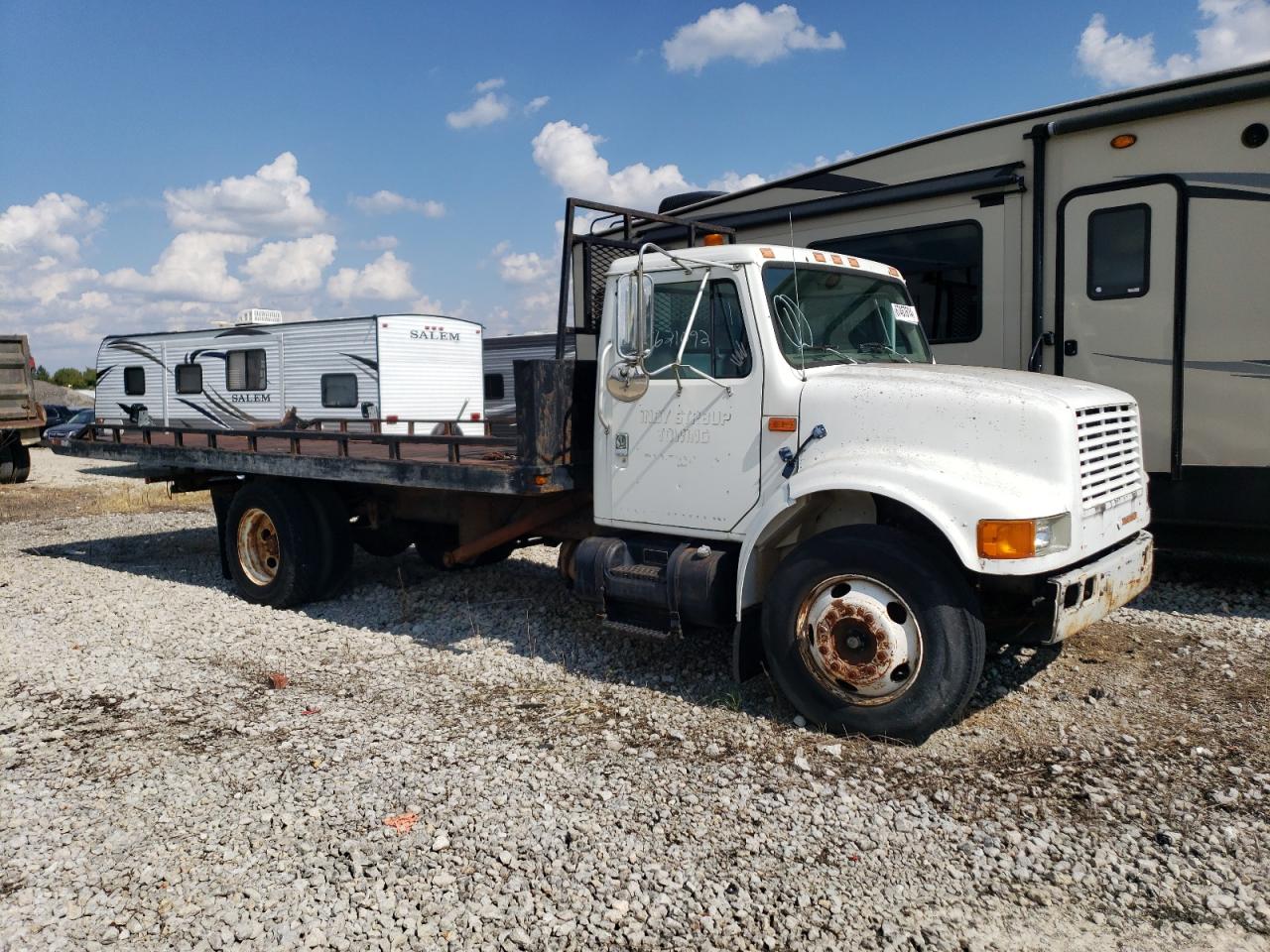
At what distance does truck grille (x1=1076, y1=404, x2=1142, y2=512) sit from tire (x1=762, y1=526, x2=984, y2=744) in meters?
0.76

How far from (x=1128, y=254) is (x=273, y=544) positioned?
650cm

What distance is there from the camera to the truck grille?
4574 millimetres

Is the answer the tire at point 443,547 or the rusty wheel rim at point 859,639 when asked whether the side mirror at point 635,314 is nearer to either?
the rusty wheel rim at point 859,639

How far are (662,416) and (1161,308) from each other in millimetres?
3660

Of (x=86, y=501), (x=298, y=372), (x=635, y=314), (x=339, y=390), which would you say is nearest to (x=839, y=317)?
(x=635, y=314)

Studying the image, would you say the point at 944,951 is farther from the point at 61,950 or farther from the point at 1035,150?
the point at 1035,150

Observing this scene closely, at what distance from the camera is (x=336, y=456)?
706 cm

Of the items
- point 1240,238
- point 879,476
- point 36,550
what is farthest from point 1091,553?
point 36,550

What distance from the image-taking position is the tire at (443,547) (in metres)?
7.64

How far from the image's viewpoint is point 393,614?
24.3ft

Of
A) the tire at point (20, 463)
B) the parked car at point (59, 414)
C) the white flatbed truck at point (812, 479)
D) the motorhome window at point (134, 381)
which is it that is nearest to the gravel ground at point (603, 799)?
the white flatbed truck at point (812, 479)

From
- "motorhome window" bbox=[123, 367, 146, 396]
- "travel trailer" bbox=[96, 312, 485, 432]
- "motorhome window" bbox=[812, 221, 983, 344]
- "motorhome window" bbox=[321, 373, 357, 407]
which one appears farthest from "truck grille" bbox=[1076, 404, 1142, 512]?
"motorhome window" bbox=[123, 367, 146, 396]

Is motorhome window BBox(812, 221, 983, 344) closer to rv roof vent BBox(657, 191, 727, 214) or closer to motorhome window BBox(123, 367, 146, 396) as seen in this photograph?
rv roof vent BBox(657, 191, 727, 214)

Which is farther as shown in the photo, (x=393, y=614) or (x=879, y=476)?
(x=393, y=614)
